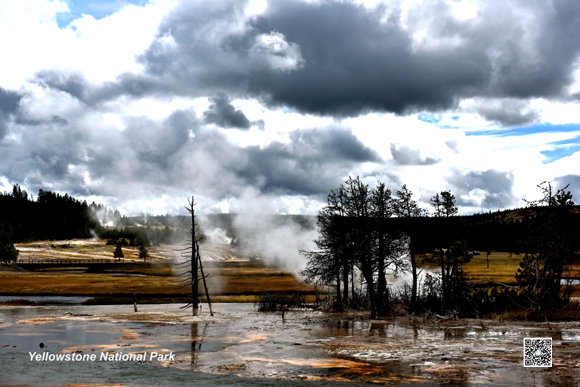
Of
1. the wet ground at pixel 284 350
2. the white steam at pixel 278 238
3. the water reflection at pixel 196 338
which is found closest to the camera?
the wet ground at pixel 284 350

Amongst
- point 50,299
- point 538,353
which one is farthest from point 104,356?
point 50,299

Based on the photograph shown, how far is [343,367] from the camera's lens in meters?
26.9

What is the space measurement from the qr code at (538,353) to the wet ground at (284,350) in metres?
0.42

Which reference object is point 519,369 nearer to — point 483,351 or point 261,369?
point 483,351

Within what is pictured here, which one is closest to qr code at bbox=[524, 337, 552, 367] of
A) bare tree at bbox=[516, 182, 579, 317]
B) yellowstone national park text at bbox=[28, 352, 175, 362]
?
bare tree at bbox=[516, 182, 579, 317]

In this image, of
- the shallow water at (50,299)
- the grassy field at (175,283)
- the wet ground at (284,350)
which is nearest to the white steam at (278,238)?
the grassy field at (175,283)

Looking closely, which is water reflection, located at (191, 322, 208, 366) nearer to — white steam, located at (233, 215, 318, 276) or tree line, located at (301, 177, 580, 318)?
tree line, located at (301, 177, 580, 318)

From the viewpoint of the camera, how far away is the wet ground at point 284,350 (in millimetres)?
24031

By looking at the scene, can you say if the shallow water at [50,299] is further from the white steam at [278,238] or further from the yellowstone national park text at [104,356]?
the white steam at [278,238]

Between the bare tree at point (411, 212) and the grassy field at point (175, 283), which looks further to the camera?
the grassy field at point (175, 283)

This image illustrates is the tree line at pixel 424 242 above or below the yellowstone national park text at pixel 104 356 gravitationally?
above

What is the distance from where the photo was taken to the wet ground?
78.8 ft

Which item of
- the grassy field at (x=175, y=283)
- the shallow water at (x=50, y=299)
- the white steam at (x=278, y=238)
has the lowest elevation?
the shallow water at (x=50, y=299)

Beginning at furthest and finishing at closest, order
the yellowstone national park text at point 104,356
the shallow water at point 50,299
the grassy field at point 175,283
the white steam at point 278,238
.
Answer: the white steam at point 278,238 < the grassy field at point 175,283 < the shallow water at point 50,299 < the yellowstone national park text at point 104,356
